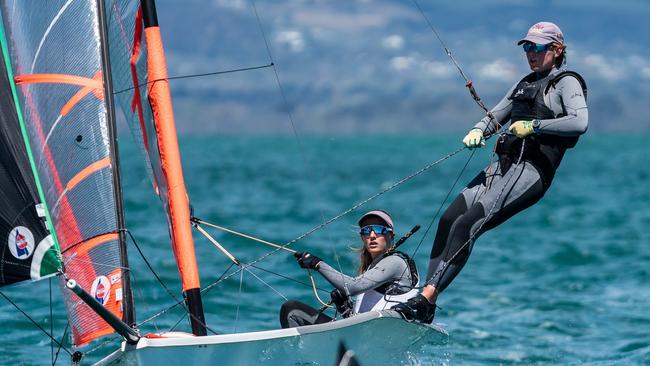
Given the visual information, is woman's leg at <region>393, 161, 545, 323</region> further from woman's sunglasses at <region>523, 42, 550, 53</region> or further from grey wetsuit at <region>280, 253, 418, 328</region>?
woman's sunglasses at <region>523, 42, 550, 53</region>

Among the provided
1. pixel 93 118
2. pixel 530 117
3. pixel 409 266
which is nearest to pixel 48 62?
pixel 93 118

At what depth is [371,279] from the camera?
689 cm

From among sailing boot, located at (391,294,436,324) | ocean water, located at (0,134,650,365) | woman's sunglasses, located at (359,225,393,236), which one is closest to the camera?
sailing boot, located at (391,294,436,324)

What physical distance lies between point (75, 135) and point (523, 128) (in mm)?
2863

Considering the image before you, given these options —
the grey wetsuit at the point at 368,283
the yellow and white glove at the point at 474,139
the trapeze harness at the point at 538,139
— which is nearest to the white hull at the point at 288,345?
the grey wetsuit at the point at 368,283

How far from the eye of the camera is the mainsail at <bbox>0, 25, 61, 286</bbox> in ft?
20.8

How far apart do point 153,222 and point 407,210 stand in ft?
25.6

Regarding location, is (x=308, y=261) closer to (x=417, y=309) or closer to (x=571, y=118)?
(x=417, y=309)

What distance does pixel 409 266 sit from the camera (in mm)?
7086

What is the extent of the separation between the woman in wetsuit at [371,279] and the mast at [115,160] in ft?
3.30

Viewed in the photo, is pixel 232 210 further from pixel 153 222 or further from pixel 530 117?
pixel 530 117

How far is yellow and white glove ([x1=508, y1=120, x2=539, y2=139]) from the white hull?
1.32 m

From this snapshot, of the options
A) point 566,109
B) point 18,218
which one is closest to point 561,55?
point 566,109

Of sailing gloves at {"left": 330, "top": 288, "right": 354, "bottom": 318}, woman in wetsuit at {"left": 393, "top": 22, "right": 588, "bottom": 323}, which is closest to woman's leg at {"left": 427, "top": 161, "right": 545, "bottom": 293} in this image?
woman in wetsuit at {"left": 393, "top": 22, "right": 588, "bottom": 323}
